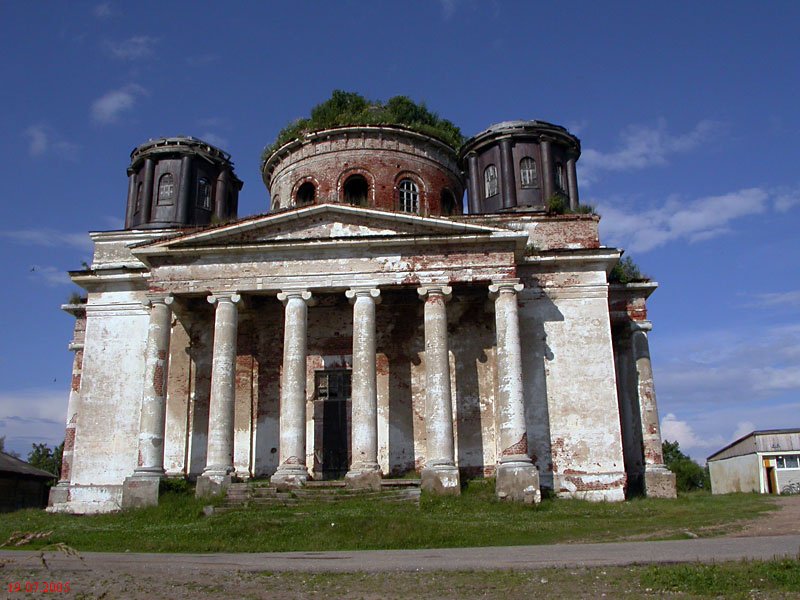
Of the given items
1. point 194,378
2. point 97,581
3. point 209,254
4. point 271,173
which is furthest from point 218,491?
point 271,173

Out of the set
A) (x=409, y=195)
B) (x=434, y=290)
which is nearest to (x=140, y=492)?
(x=434, y=290)

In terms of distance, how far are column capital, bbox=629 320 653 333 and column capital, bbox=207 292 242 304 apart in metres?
12.3

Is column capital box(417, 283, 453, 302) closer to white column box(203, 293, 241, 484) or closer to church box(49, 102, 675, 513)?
church box(49, 102, 675, 513)

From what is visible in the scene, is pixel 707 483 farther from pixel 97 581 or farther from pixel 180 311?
pixel 97 581

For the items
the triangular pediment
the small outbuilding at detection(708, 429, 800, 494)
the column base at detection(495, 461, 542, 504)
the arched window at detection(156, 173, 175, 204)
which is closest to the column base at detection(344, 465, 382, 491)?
the column base at detection(495, 461, 542, 504)

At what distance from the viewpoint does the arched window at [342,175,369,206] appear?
25.5 m

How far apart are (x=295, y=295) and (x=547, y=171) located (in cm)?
950

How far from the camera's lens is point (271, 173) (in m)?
27.8

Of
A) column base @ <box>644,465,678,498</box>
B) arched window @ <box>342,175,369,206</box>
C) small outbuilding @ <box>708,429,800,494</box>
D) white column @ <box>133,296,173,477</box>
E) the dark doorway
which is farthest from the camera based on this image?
small outbuilding @ <box>708,429,800,494</box>

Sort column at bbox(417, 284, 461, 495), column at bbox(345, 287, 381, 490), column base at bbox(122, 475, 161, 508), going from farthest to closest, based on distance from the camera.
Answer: column base at bbox(122, 475, 161, 508) → column at bbox(345, 287, 381, 490) → column at bbox(417, 284, 461, 495)

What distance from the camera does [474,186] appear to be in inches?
990
